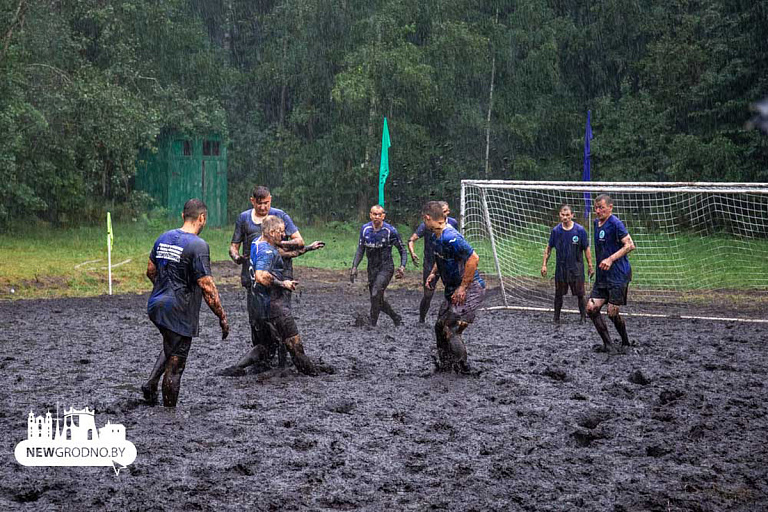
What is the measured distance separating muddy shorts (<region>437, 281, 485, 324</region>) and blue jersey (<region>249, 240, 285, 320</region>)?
169 cm

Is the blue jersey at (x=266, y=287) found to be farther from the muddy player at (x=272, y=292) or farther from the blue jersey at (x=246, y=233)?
the blue jersey at (x=246, y=233)

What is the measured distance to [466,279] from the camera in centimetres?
884

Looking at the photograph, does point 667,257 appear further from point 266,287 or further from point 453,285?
point 266,287

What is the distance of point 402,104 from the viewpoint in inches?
1127

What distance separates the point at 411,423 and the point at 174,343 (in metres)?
2.09

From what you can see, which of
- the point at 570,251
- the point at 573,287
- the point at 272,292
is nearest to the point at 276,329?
the point at 272,292

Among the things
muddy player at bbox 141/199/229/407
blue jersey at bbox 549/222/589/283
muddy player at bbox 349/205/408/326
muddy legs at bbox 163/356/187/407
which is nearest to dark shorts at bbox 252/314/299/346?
muddy player at bbox 141/199/229/407

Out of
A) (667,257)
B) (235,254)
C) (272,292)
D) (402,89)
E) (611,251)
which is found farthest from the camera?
(402,89)

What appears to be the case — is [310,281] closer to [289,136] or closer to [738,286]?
[738,286]

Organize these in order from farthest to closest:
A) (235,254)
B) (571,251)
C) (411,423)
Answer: (571,251) → (235,254) → (411,423)

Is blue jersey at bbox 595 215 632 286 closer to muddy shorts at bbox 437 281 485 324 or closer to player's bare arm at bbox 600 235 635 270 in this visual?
player's bare arm at bbox 600 235 635 270

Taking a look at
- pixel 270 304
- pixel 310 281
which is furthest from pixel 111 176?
pixel 270 304

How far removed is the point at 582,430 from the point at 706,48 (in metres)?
24.0

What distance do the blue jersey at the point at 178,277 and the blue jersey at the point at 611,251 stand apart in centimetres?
521
